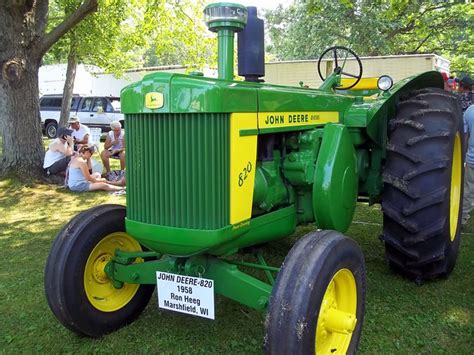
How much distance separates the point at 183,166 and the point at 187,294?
73 centimetres

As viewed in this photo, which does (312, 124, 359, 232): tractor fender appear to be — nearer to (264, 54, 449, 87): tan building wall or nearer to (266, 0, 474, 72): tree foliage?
(264, 54, 449, 87): tan building wall

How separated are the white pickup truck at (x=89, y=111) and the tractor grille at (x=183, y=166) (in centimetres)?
1634

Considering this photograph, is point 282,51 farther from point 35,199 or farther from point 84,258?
point 84,258

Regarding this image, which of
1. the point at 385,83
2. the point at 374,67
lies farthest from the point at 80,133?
the point at 374,67

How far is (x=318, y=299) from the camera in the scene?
2.28 metres

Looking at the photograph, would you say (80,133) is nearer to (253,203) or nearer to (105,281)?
(105,281)

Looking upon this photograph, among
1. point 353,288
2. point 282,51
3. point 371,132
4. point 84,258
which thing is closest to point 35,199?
point 84,258

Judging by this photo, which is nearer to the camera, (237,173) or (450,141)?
(237,173)

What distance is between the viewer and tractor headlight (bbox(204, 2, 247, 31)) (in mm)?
2879

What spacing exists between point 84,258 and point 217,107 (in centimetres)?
135

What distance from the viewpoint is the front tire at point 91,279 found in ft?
9.56

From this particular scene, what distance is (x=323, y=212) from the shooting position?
3.07 m

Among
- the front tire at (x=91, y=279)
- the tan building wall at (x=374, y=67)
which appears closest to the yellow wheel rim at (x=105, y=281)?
the front tire at (x=91, y=279)

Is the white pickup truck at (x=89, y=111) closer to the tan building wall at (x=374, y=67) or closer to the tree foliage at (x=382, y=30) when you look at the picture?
the tan building wall at (x=374, y=67)
